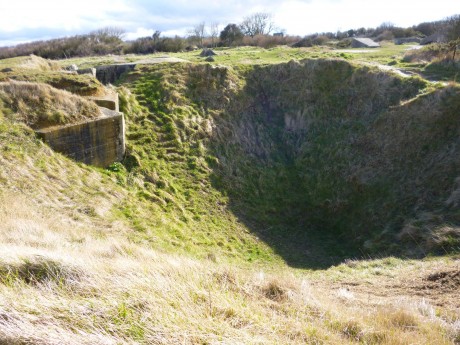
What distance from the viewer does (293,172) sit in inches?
755

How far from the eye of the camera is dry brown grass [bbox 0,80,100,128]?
1214 centimetres

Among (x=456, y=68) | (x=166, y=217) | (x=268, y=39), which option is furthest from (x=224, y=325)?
(x=268, y=39)

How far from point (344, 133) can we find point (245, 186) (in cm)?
687

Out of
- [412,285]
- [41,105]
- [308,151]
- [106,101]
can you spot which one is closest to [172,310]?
[412,285]

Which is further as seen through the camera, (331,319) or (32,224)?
(32,224)

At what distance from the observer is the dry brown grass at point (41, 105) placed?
1214cm

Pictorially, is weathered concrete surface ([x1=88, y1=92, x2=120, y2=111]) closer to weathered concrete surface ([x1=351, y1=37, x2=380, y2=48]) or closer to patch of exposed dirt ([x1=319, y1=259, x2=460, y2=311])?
patch of exposed dirt ([x1=319, y1=259, x2=460, y2=311])

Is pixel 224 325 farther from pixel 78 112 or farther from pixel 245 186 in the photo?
pixel 245 186

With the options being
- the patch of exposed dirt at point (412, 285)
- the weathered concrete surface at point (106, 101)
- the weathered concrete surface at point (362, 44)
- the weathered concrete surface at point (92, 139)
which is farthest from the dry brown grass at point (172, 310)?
the weathered concrete surface at point (362, 44)

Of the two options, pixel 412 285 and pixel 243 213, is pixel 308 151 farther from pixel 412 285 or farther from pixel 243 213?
pixel 412 285

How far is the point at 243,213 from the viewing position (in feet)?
50.8

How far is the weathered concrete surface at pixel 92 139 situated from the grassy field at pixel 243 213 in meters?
0.42

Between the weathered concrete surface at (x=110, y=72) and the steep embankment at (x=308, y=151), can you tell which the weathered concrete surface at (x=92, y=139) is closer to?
the steep embankment at (x=308, y=151)

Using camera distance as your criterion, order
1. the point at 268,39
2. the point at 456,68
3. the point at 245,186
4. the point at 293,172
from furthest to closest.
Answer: the point at 268,39
the point at 456,68
the point at 293,172
the point at 245,186
